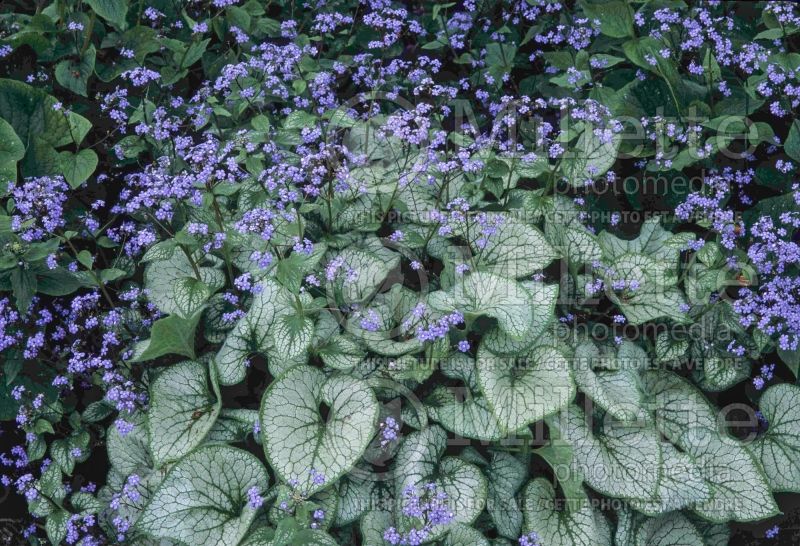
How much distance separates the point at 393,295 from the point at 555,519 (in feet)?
3.91

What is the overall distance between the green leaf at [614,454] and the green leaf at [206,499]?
1.29 meters

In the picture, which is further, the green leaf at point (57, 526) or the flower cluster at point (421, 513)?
the green leaf at point (57, 526)

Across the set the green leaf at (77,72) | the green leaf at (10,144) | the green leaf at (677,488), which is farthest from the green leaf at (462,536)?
the green leaf at (77,72)

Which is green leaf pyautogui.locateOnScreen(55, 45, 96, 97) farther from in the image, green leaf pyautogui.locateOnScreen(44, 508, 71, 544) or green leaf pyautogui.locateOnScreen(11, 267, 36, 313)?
green leaf pyautogui.locateOnScreen(44, 508, 71, 544)

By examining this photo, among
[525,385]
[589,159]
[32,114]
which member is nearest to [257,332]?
[525,385]

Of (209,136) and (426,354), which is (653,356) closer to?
(426,354)

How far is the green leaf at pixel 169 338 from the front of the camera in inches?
135

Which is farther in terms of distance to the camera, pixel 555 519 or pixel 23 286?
pixel 23 286

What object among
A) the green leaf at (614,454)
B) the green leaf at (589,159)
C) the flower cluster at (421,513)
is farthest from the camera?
the green leaf at (589,159)

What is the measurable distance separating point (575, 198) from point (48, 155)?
2.71 m

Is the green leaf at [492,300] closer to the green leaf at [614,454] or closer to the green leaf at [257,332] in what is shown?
the green leaf at [614,454]

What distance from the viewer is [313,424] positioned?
3.38m

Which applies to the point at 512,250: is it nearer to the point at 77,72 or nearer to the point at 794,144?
the point at 794,144

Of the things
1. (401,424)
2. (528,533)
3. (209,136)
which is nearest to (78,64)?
(209,136)
